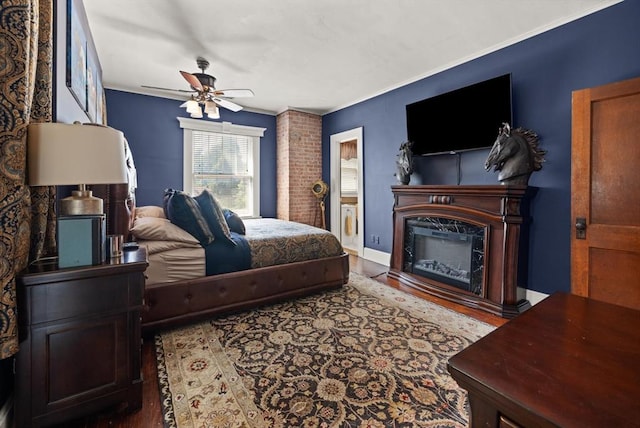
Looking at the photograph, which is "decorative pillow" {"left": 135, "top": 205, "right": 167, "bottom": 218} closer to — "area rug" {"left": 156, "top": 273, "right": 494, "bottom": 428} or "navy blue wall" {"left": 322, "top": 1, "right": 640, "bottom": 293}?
"area rug" {"left": 156, "top": 273, "right": 494, "bottom": 428}

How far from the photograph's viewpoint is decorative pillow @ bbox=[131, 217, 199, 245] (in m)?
2.28

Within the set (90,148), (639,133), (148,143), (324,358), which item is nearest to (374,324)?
(324,358)

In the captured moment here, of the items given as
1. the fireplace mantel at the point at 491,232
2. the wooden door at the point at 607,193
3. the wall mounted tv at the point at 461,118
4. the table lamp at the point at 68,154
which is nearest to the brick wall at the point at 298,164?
the wall mounted tv at the point at 461,118

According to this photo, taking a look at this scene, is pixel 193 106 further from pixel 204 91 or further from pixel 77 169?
pixel 77 169

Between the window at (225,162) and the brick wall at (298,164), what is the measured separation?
445 millimetres

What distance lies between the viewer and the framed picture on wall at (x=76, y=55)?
1.94 m

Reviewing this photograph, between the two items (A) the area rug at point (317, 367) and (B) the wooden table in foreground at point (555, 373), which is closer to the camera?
(B) the wooden table in foreground at point (555, 373)

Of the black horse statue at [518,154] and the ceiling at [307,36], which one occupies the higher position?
the ceiling at [307,36]

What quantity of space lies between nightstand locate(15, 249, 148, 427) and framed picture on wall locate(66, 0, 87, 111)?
56.5 inches

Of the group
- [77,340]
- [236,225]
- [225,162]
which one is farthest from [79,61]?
[225,162]

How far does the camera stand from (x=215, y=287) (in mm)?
2430

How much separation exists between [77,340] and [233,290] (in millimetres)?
1278

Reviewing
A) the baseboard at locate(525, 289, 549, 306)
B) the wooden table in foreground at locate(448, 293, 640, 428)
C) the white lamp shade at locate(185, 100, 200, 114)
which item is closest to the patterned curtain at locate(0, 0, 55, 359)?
the wooden table in foreground at locate(448, 293, 640, 428)

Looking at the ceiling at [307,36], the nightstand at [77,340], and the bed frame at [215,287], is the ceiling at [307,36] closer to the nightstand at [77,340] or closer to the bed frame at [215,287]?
the bed frame at [215,287]
